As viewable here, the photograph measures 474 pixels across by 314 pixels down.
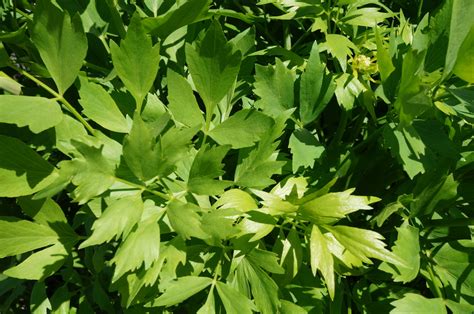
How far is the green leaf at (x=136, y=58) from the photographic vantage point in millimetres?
565

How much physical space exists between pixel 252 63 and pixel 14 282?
58cm

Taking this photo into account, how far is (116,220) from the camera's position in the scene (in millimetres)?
501

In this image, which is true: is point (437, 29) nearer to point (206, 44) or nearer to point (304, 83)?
point (304, 83)

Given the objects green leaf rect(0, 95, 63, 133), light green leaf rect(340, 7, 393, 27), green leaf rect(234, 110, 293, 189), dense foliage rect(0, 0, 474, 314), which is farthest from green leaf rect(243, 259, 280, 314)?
light green leaf rect(340, 7, 393, 27)

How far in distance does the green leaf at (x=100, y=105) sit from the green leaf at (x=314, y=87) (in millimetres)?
310

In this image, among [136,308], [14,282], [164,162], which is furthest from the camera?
[14,282]

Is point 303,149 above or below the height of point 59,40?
below

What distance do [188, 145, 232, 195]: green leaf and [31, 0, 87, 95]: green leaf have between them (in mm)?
190

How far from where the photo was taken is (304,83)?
75 cm

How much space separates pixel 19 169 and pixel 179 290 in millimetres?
256

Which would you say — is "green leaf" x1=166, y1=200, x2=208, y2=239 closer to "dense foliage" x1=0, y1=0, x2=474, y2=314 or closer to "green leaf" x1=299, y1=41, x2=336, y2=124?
"dense foliage" x1=0, y1=0, x2=474, y2=314

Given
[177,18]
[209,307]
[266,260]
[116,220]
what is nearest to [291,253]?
[266,260]

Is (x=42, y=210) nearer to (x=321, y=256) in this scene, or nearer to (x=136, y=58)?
(x=136, y=58)

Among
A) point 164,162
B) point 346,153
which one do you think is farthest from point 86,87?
point 346,153
